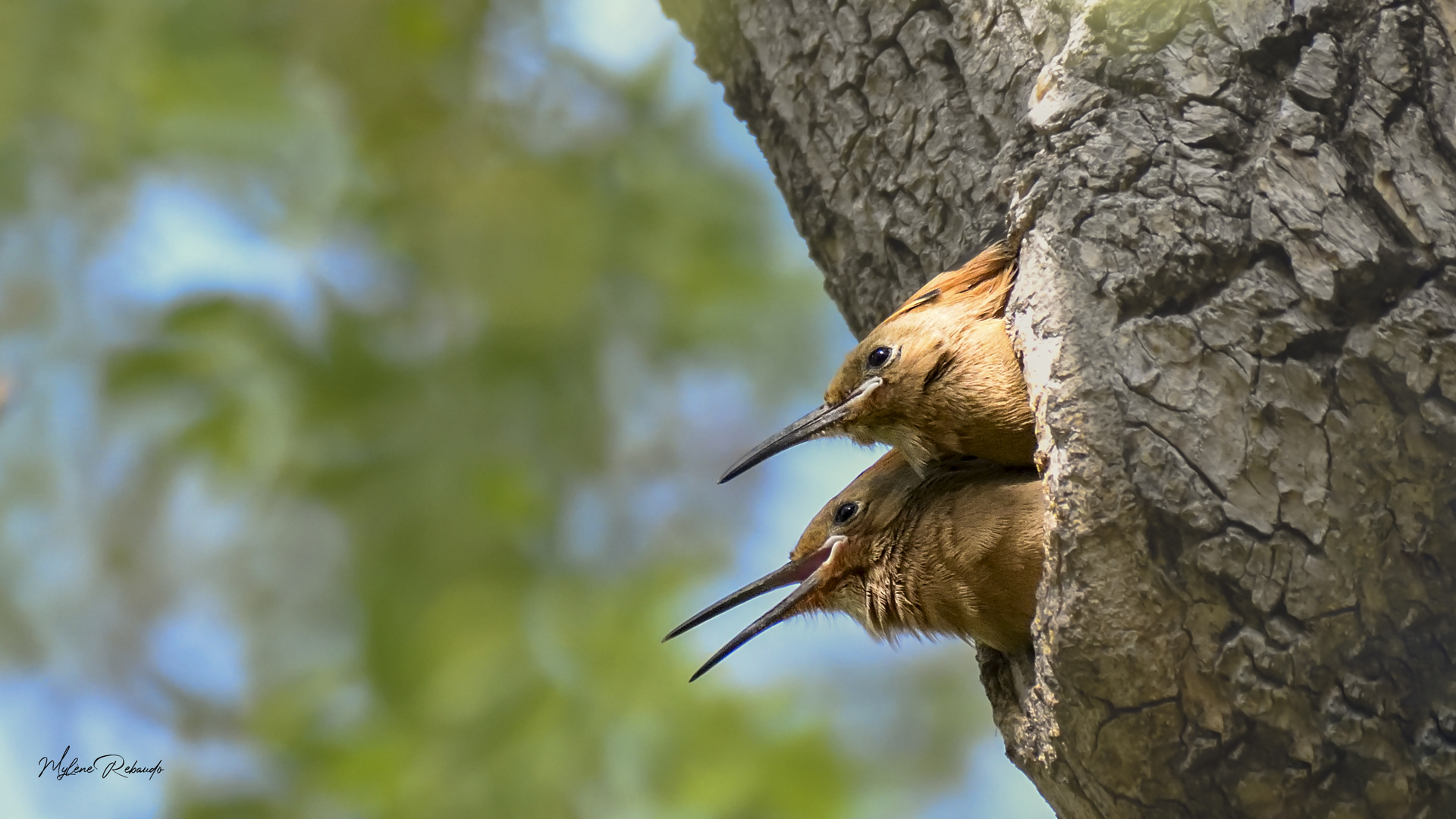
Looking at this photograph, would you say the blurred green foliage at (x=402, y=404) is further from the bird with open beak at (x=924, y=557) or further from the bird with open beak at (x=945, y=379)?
the bird with open beak at (x=945, y=379)

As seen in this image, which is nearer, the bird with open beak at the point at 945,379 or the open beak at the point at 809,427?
the bird with open beak at the point at 945,379

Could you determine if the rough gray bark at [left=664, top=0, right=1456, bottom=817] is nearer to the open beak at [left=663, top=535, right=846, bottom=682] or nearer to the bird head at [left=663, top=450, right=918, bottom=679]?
the bird head at [left=663, top=450, right=918, bottom=679]

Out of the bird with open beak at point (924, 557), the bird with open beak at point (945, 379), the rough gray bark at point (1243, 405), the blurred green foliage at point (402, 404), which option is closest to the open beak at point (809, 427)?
the bird with open beak at point (945, 379)

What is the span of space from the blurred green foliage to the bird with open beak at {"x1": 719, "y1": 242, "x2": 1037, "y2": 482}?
7.43 ft

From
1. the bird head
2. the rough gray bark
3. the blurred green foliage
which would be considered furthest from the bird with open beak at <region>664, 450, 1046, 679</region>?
the blurred green foliage

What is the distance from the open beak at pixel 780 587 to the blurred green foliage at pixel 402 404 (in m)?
1.79

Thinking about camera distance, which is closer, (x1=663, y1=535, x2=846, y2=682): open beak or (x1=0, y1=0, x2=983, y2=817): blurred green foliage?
(x1=663, y1=535, x2=846, y2=682): open beak

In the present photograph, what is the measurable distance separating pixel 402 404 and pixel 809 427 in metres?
A: 2.40

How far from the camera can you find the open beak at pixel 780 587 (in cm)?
246

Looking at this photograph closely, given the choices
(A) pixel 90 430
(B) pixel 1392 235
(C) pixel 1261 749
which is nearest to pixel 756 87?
(B) pixel 1392 235

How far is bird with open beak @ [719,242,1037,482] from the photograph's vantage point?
2.04 metres

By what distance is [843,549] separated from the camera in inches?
95.0

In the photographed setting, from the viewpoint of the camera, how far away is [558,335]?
181 inches

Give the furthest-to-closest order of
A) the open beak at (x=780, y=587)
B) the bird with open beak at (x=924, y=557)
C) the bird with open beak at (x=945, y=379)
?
the open beak at (x=780, y=587) < the bird with open beak at (x=945, y=379) < the bird with open beak at (x=924, y=557)
